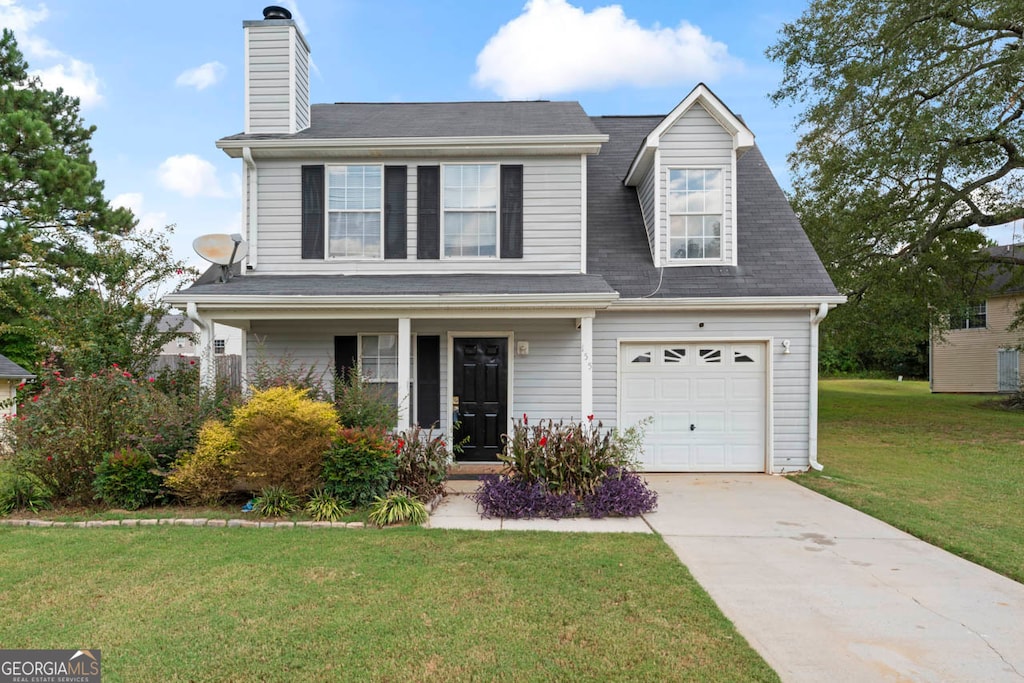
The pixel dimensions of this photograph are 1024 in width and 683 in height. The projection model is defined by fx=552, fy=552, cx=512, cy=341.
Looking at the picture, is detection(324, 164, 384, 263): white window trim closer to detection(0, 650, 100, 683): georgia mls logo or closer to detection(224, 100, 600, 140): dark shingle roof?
detection(224, 100, 600, 140): dark shingle roof

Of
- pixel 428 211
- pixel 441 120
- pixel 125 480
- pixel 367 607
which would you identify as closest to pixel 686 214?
pixel 428 211

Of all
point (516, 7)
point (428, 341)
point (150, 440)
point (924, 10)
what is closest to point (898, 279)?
point (924, 10)

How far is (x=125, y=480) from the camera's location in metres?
6.25

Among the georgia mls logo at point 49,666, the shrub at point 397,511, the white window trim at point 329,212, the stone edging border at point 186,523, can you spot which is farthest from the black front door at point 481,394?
the georgia mls logo at point 49,666

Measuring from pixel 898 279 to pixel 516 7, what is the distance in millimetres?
12004

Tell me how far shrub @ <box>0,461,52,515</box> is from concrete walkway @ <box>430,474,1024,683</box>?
14.8ft

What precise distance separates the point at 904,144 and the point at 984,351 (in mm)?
16376

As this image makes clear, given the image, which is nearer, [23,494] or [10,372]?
[23,494]

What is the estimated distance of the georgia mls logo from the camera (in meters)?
3.09

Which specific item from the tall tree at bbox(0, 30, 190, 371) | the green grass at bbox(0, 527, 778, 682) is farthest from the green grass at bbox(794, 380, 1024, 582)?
the tall tree at bbox(0, 30, 190, 371)

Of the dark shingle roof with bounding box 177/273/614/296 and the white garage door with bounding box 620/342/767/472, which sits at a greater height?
the dark shingle roof with bounding box 177/273/614/296

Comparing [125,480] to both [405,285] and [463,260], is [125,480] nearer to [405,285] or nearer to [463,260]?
[405,285]

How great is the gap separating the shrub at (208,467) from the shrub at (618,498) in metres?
4.05

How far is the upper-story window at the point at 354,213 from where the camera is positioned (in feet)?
29.6
